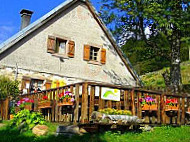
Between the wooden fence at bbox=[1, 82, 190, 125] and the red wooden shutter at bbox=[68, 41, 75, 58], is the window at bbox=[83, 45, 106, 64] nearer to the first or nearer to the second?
the red wooden shutter at bbox=[68, 41, 75, 58]

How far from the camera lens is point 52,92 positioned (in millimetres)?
9828

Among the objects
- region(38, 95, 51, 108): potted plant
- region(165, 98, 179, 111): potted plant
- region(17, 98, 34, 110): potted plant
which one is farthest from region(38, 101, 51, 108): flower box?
region(165, 98, 179, 111): potted plant

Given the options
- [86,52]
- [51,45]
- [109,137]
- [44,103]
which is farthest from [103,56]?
[109,137]

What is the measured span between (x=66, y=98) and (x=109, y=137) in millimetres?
1936

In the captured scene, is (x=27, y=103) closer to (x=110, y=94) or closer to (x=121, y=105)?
(x=121, y=105)

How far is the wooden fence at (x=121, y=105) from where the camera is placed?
7.79 metres

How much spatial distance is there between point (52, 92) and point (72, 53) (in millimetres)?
6379

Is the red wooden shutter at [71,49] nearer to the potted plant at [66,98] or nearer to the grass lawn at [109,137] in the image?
the potted plant at [66,98]

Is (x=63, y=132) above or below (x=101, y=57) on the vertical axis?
below

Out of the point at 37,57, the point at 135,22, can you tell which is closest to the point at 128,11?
the point at 135,22

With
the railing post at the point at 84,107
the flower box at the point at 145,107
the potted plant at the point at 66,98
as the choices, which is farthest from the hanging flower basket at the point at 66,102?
the flower box at the point at 145,107

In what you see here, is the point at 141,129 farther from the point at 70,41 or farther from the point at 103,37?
the point at 103,37

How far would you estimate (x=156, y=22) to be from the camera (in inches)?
538

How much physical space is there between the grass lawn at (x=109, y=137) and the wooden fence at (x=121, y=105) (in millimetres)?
536
